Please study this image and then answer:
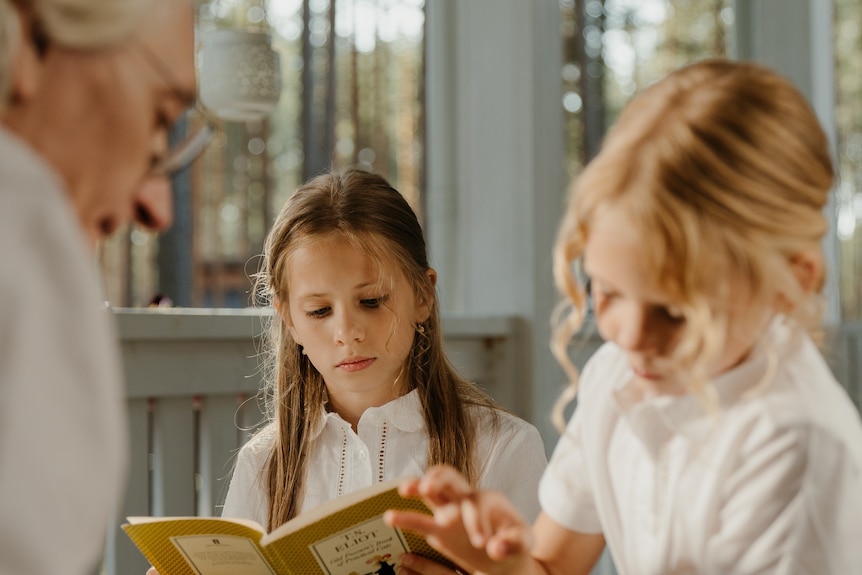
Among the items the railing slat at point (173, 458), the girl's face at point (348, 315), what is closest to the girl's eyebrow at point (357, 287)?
the girl's face at point (348, 315)

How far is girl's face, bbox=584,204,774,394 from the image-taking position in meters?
0.80

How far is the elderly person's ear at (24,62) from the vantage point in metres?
0.58

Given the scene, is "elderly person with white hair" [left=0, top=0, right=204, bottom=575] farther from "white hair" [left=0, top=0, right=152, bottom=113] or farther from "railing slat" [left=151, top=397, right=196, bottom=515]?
"railing slat" [left=151, top=397, right=196, bottom=515]

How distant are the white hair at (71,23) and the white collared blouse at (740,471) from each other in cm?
53

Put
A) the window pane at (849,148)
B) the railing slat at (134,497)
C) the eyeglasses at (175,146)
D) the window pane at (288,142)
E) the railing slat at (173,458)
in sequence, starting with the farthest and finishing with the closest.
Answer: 1. the window pane at (849,148)
2. the window pane at (288,142)
3. the railing slat at (173,458)
4. the railing slat at (134,497)
5. the eyeglasses at (175,146)

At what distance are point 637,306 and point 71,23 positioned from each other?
46 centimetres

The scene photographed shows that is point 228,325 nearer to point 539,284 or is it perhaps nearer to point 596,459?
point 539,284

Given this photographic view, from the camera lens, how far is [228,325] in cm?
207

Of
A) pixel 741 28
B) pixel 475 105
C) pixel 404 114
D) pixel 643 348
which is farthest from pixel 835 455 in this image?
pixel 741 28

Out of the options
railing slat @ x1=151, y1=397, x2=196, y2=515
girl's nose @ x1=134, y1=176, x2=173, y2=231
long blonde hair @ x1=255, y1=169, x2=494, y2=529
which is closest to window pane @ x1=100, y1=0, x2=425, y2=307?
railing slat @ x1=151, y1=397, x2=196, y2=515

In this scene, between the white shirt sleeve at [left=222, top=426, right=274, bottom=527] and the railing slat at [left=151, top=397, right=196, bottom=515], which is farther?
the railing slat at [left=151, top=397, right=196, bottom=515]

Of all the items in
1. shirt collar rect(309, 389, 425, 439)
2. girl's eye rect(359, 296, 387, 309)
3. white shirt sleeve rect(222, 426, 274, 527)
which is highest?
girl's eye rect(359, 296, 387, 309)

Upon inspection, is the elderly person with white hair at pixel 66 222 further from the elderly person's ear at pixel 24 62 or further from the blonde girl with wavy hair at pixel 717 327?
the blonde girl with wavy hair at pixel 717 327

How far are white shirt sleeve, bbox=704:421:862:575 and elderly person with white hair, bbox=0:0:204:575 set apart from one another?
0.51 meters
